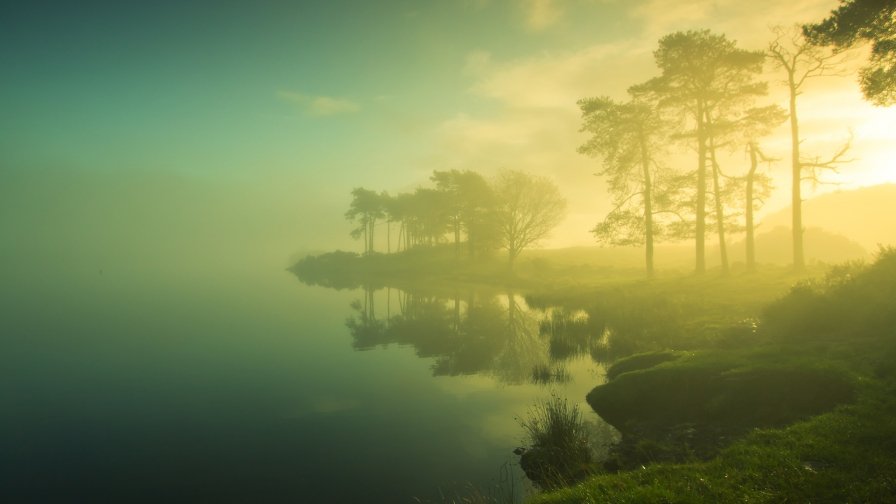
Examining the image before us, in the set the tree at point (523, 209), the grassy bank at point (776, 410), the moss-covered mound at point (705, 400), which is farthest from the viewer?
the tree at point (523, 209)

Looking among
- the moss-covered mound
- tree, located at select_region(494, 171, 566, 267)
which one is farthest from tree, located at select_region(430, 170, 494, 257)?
the moss-covered mound

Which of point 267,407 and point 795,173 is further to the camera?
point 795,173

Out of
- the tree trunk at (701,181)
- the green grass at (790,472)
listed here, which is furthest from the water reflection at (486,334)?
the tree trunk at (701,181)

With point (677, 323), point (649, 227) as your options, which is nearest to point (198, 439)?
point (677, 323)

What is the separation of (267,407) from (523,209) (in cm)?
5213

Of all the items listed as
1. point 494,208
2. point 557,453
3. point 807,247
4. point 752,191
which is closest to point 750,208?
point 752,191

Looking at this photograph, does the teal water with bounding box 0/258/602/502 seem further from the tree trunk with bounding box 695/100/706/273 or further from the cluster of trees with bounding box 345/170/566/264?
the cluster of trees with bounding box 345/170/566/264

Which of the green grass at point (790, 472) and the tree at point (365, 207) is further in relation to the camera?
the tree at point (365, 207)

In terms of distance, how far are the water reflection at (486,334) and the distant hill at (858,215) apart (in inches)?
1684

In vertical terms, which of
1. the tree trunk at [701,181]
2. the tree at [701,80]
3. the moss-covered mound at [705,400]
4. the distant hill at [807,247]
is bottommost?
the moss-covered mound at [705,400]

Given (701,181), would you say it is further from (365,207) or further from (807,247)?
(365,207)

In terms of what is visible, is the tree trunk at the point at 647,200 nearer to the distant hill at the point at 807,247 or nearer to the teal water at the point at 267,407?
the teal water at the point at 267,407

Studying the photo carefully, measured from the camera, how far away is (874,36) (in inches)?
785

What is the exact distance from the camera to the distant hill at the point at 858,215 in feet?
189
